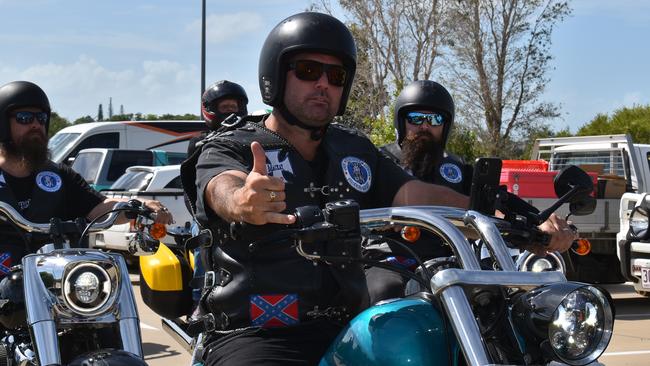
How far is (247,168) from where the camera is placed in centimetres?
323

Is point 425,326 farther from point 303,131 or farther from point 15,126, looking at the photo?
point 15,126

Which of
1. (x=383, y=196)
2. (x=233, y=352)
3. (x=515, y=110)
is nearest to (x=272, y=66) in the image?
(x=383, y=196)

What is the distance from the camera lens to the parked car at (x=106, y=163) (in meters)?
19.5

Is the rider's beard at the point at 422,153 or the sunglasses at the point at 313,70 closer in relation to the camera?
the sunglasses at the point at 313,70

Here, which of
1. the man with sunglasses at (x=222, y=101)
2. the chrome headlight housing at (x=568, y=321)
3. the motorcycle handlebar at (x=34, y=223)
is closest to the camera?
the chrome headlight housing at (x=568, y=321)

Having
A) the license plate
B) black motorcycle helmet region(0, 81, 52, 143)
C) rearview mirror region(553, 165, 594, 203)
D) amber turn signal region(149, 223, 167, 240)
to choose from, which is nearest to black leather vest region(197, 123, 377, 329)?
rearview mirror region(553, 165, 594, 203)

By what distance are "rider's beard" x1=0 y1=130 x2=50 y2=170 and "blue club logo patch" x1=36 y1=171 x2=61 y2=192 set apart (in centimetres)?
8

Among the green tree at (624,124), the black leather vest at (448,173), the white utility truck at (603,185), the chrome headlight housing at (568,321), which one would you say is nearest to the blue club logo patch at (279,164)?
the chrome headlight housing at (568,321)

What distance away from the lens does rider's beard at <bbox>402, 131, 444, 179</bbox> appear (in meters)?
5.74

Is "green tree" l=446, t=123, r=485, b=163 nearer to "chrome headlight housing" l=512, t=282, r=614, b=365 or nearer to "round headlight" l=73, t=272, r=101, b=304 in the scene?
"round headlight" l=73, t=272, r=101, b=304

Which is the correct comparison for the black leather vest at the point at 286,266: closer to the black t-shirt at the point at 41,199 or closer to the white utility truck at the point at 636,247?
the black t-shirt at the point at 41,199

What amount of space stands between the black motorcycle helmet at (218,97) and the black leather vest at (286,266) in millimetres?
4105

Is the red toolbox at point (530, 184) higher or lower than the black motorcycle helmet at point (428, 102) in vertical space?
lower

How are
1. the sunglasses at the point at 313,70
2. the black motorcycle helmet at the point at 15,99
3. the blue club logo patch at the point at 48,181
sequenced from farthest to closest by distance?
the blue club logo patch at the point at 48,181
the black motorcycle helmet at the point at 15,99
the sunglasses at the point at 313,70
